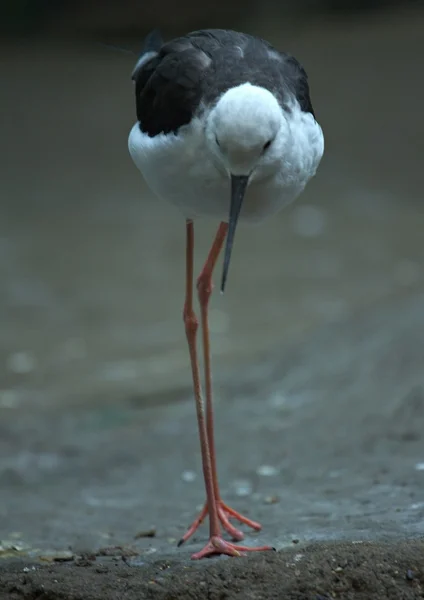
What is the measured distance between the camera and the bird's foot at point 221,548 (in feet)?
9.27

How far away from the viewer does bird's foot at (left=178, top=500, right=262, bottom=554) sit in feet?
10.2

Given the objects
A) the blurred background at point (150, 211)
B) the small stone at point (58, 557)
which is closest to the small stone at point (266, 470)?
the small stone at point (58, 557)

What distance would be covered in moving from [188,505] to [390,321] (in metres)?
2.12

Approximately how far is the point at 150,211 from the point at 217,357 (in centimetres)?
301

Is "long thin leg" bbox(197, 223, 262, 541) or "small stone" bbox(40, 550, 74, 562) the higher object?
"long thin leg" bbox(197, 223, 262, 541)

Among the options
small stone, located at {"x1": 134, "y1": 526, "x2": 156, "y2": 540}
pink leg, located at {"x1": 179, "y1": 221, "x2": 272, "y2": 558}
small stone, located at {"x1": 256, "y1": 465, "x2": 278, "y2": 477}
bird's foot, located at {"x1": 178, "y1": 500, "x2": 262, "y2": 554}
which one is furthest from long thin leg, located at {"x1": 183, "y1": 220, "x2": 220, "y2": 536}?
small stone, located at {"x1": 256, "y1": 465, "x2": 278, "y2": 477}

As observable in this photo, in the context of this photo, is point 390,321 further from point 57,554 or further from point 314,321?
point 57,554

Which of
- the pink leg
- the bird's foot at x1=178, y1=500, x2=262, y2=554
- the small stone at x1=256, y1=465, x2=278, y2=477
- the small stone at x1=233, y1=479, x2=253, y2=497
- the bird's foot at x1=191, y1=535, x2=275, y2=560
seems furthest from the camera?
the small stone at x1=256, y1=465, x2=278, y2=477

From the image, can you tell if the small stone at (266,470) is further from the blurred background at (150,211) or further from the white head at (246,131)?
the white head at (246,131)

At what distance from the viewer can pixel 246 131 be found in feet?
7.75

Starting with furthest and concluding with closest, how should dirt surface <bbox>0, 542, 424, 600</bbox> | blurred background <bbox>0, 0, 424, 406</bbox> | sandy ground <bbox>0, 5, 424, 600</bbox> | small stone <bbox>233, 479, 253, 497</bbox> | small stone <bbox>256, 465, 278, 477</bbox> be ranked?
blurred background <bbox>0, 0, 424, 406</bbox>, small stone <bbox>256, 465, 278, 477</bbox>, small stone <bbox>233, 479, 253, 497</bbox>, sandy ground <bbox>0, 5, 424, 600</bbox>, dirt surface <bbox>0, 542, 424, 600</bbox>

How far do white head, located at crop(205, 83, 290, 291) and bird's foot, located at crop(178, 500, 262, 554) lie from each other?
40.1 inches

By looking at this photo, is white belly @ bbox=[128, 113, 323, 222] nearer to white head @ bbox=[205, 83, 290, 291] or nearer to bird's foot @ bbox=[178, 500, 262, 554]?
white head @ bbox=[205, 83, 290, 291]

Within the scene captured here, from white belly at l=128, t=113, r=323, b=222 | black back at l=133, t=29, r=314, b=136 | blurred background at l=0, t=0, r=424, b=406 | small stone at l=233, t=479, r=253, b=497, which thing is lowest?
small stone at l=233, t=479, r=253, b=497
